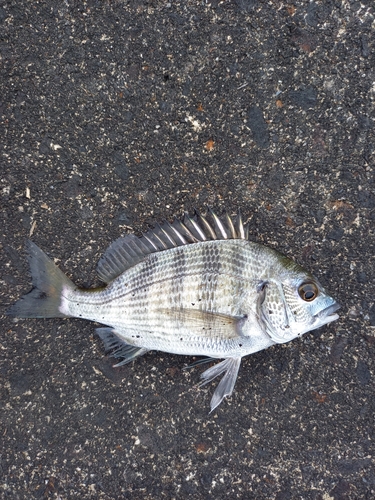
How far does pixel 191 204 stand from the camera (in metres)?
2.54

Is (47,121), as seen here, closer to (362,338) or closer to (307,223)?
(307,223)

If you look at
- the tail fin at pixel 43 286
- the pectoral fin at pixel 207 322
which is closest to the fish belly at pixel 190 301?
the pectoral fin at pixel 207 322

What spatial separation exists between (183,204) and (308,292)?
929mm

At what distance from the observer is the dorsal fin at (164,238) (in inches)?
92.8

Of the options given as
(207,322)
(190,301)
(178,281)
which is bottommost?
(207,322)

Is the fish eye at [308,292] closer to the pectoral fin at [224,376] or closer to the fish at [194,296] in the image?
the fish at [194,296]

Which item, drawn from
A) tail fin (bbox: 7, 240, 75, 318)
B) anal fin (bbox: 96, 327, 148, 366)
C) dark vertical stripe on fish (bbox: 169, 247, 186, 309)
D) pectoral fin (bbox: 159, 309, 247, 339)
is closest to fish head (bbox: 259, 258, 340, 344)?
pectoral fin (bbox: 159, 309, 247, 339)

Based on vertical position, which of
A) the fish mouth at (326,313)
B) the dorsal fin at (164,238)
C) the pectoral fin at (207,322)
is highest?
the dorsal fin at (164,238)

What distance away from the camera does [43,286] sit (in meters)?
2.47

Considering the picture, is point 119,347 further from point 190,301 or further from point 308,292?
point 308,292

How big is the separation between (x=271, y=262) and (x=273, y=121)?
0.90 meters

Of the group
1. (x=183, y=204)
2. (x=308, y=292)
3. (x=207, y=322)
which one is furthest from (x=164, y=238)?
(x=308, y=292)

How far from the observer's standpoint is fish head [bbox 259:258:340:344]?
2.17 meters

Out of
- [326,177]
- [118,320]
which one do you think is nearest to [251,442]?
[118,320]
